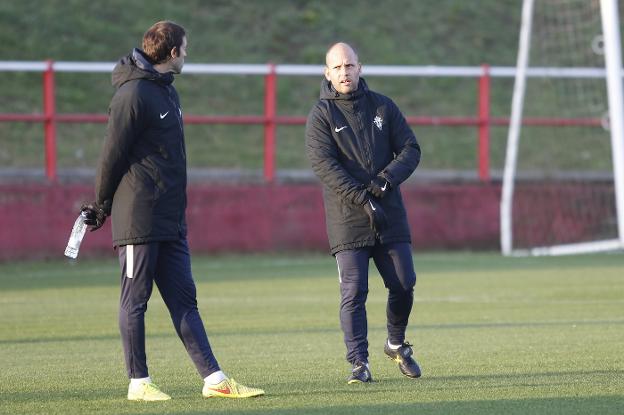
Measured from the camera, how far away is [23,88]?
2342 centimetres

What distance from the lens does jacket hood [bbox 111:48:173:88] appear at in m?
7.34

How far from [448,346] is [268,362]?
1.48 m

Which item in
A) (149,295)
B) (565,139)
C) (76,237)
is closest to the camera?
(149,295)

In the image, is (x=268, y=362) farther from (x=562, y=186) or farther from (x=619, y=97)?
(x=562, y=186)

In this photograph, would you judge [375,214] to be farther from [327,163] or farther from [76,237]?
[76,237]

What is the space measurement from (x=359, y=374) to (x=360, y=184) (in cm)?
109

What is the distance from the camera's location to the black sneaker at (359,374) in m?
8.00

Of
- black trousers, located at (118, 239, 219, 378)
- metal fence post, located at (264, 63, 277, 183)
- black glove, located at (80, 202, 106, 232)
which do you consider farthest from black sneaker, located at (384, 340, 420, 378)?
metal fence post, located at (264, 63, 277, 183)

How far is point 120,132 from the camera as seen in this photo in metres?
7.24

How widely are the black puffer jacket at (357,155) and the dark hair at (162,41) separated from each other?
3.99ft

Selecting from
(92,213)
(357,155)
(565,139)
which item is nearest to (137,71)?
(92,213)

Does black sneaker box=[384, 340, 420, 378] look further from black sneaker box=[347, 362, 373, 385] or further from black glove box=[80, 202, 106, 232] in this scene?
black glove box=[80, 202, 106, 232]

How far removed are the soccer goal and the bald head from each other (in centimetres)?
1004

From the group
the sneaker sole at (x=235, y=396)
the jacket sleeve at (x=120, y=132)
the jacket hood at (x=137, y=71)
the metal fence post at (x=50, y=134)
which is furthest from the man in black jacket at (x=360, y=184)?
the metal fence post at (x=50, y=134)
